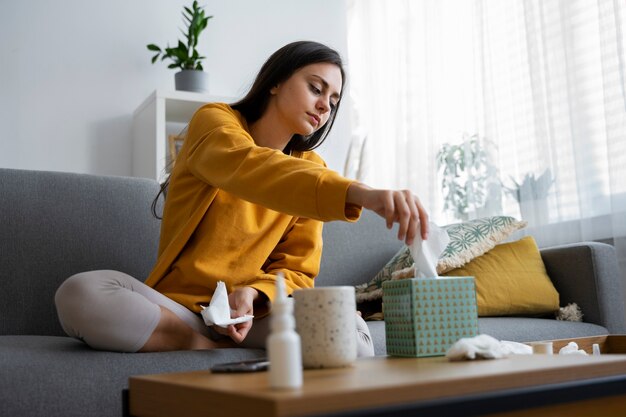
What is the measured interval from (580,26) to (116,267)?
1777mm

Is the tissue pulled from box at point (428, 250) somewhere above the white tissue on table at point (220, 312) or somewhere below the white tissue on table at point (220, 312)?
above

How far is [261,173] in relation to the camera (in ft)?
3.86

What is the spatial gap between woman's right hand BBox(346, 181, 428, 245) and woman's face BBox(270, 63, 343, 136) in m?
0.70

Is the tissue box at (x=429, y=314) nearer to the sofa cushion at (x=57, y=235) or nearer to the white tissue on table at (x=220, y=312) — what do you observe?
the white tissue on table at (x=220, y=312)

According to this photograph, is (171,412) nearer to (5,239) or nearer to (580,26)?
(5,239)

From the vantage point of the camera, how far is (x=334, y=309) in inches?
34.5

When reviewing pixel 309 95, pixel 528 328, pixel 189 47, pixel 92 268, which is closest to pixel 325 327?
pixel 309 95

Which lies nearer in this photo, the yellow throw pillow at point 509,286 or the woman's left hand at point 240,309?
the woman's left hand at point 240,309

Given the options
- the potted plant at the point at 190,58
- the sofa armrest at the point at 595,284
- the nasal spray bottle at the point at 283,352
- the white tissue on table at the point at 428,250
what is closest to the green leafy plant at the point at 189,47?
the potted plant at the point at 190,58

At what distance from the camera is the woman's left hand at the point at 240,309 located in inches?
51.8

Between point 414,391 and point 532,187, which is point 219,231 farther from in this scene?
point 532,187

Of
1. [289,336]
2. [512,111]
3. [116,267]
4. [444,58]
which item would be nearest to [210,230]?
[116,267]

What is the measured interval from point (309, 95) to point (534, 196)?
1314mm

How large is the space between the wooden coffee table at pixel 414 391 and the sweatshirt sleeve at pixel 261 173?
255mm
